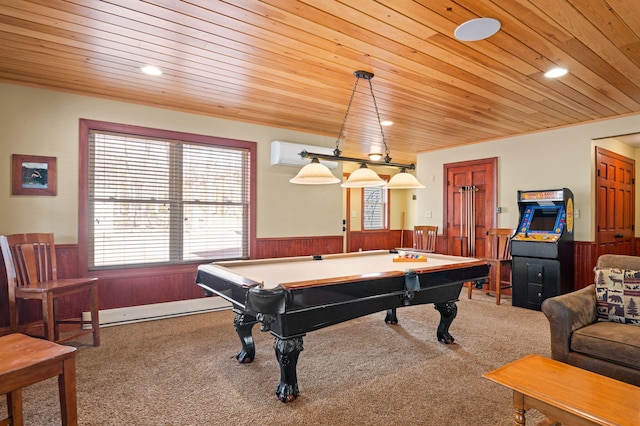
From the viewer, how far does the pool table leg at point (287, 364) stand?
2.25m

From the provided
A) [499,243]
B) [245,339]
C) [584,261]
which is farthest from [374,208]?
[245,339]

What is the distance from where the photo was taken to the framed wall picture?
11.2 feet

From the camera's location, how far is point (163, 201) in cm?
424

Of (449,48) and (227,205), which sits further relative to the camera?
(227,205)

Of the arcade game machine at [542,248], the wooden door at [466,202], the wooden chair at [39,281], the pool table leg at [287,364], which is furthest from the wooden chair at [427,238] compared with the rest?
the wooden chair at [39,281]

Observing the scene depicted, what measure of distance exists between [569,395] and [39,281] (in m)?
4.06

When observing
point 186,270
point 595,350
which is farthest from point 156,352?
point 595,350

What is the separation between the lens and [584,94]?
3598 mm

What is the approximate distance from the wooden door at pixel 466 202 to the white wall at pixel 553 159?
12cm

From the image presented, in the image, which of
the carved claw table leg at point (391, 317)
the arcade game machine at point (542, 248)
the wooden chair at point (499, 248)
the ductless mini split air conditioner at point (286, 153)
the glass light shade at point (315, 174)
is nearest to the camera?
the glass light shade at point (315, 174)

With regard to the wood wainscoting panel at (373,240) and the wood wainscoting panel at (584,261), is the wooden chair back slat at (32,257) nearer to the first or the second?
the wood wainscoting panel at (373,240)

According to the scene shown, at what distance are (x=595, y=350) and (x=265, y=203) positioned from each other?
3.78 metres

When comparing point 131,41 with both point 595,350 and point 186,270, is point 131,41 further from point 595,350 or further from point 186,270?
point 595,350

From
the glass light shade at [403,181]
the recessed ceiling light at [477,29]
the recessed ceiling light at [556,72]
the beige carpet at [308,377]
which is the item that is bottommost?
the beige carpet at [308,377]
